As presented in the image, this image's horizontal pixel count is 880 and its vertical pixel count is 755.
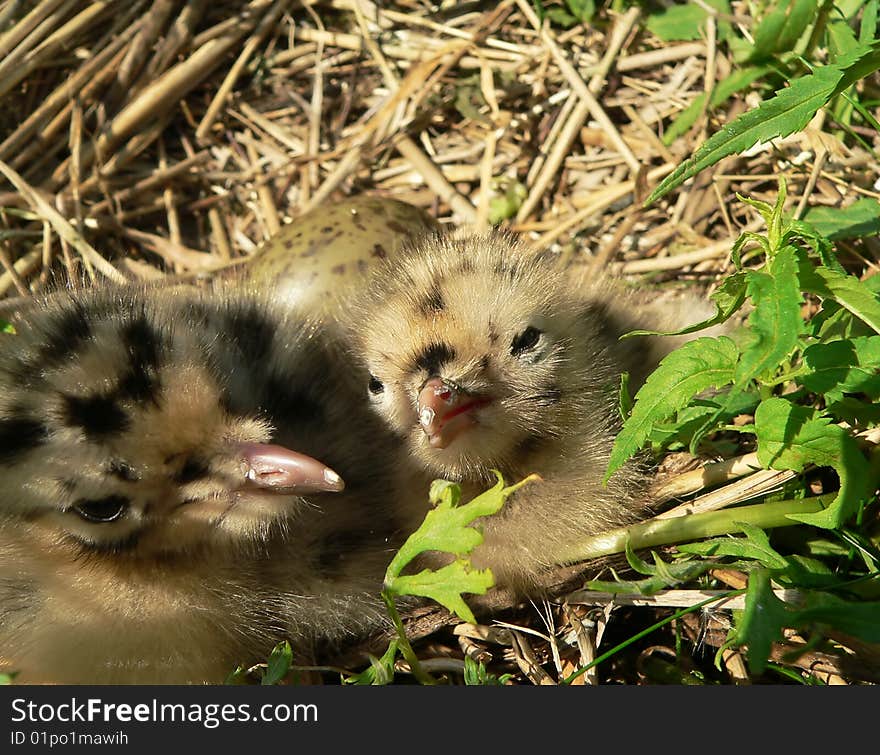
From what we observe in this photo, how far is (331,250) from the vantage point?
3053 mm

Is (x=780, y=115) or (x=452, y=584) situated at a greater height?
(x=780, y=115)

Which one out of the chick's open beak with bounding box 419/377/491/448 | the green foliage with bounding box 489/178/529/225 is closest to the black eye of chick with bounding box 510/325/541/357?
the chick's open beak with bounding box 419/377/491/448

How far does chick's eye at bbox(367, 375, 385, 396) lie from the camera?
252 cm

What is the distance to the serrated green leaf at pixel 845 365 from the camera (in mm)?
1900

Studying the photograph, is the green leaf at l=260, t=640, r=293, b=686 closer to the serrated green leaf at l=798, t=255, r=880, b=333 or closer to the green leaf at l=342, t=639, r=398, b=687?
the green leaf at l=342, t=639, r=398, b=687

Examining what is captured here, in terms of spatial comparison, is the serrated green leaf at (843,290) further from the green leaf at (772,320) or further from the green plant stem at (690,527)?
the green plant stem at (690,527)

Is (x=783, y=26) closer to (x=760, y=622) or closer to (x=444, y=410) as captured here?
(x=444, y=410)

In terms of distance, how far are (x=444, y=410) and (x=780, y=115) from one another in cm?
95

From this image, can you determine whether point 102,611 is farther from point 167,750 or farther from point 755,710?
point 755,710

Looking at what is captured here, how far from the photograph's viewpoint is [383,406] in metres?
2.54

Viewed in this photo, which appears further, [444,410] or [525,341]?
[525,341]

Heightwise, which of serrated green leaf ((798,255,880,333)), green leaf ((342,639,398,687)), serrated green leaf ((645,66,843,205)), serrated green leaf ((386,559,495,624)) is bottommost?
green leaf ((342,639,398,687))

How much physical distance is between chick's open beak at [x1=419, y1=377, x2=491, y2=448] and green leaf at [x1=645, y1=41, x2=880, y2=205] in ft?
2.20

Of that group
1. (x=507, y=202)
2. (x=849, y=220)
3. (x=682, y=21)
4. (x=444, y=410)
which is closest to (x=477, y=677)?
(x=444, y=410)
